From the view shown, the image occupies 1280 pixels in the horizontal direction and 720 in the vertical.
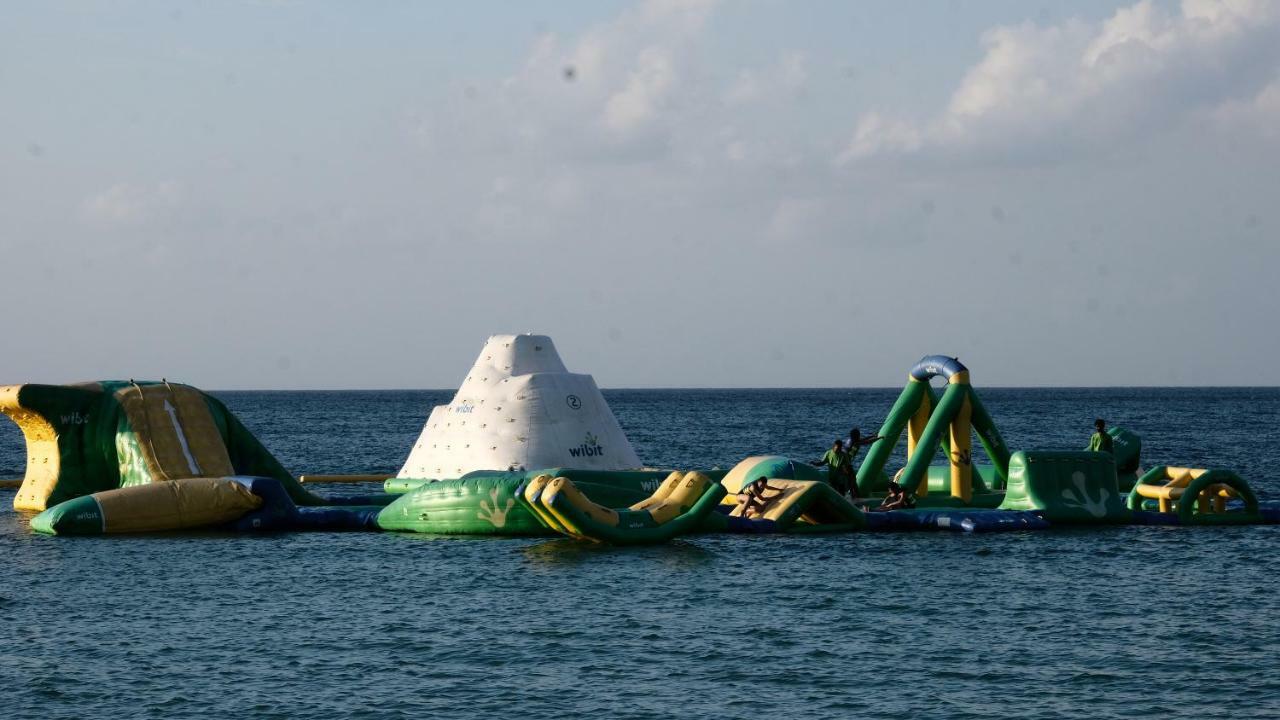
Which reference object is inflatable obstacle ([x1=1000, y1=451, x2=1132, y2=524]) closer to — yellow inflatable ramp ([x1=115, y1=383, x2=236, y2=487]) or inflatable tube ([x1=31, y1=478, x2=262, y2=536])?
inflatable tube ([x1=31, y1=478, x2=262, y2=536])

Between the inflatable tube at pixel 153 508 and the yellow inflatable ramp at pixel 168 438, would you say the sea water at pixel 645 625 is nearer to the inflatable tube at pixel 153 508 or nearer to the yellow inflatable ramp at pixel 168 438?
the inflatable tube at pixel 153 508

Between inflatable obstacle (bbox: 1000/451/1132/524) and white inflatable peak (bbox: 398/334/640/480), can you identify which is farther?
white inflatable peak (bbox: 398/334/640/480)

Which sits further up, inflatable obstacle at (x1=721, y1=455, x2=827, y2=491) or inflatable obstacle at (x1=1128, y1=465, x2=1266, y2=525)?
inflatable obstacle at (x1=721, y1=455, x2=827, y2=491)

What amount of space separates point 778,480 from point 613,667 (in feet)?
48.1

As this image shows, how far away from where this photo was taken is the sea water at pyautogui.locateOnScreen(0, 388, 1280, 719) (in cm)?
1788

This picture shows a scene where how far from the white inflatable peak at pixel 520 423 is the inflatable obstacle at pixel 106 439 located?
479 centimetres

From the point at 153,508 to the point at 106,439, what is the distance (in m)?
4.35

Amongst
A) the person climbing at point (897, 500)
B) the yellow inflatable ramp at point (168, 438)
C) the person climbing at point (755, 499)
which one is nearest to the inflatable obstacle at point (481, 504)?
the person climbing at point (755, 499)

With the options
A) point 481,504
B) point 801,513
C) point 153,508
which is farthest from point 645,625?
point 153,508

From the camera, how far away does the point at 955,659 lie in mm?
20031

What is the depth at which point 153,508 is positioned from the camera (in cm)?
3259

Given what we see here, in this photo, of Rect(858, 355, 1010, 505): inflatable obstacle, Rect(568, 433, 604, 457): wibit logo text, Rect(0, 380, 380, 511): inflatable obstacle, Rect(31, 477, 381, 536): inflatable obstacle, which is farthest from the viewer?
Rect(568, 433, 604, 457): wibit logo text

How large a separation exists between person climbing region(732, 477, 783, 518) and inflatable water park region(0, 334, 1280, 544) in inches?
1.6

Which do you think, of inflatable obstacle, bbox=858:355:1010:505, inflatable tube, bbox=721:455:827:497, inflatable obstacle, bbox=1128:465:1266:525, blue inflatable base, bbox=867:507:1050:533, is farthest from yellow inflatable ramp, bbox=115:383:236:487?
inflatable obstacle, bbox=1128:465:1266:525
